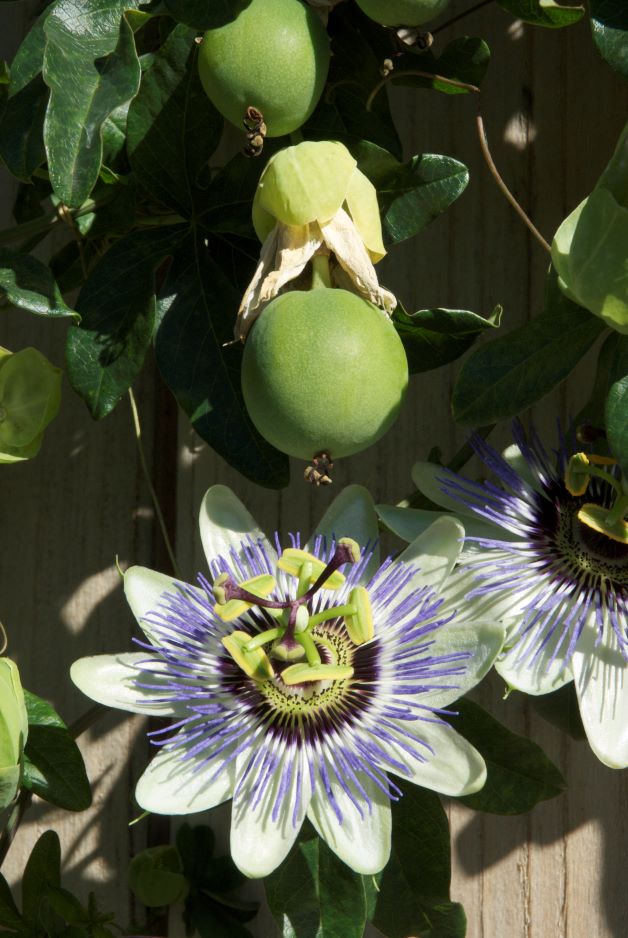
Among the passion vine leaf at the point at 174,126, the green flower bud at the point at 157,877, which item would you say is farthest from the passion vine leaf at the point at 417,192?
the green flower bud at the point at 157,877

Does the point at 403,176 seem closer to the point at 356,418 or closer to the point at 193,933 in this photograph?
the point at 356,418

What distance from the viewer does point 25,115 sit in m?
1.08

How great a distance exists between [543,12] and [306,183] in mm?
307

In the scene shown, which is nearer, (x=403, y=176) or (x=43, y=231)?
(x=403, y=176)

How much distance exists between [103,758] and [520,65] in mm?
1017

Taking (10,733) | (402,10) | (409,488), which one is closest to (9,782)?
(10,733)

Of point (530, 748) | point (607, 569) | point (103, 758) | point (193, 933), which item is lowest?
point (193, 933)

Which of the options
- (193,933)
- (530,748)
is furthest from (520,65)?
(193,933)

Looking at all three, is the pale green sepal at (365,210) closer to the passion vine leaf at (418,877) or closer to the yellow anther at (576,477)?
the yellow anther at (576,477)

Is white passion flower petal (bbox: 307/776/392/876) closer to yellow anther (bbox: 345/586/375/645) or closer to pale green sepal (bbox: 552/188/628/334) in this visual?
yellow anther (bbox: 345/586/375/645)

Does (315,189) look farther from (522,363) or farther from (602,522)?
(602,522)

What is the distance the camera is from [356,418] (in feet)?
3.19

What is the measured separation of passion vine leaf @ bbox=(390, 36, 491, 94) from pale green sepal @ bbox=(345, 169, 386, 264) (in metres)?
0.21

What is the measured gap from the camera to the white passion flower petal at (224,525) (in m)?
1.15
